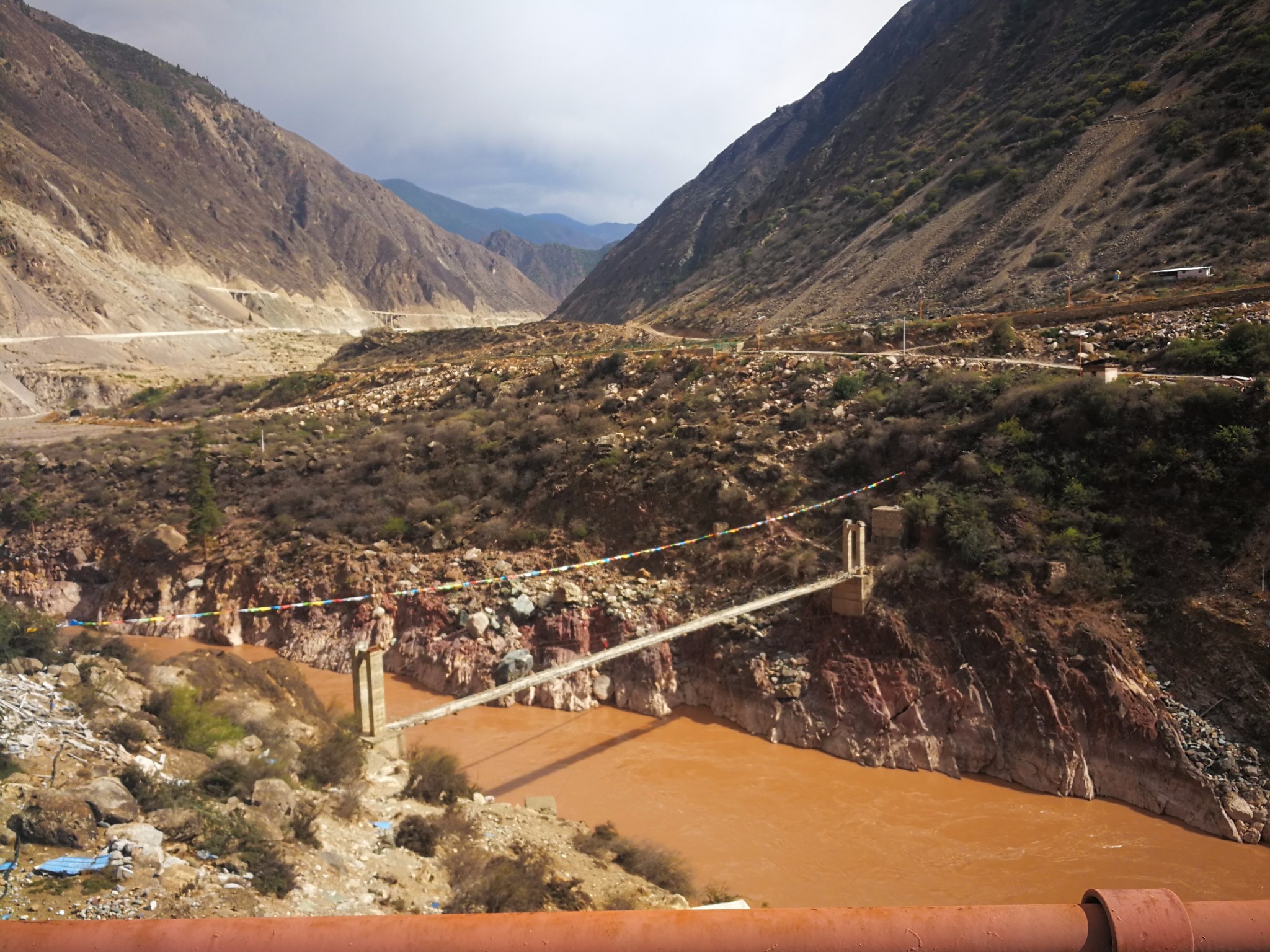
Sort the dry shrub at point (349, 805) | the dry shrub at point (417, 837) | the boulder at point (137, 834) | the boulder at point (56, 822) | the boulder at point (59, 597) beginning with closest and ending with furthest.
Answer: the boulder at point (56, 822) < the boulder at point (137, 834) < the dry shrub at point (417, 837) < the dry shrub at point (349, 805) < the boulder at point (59, 597)

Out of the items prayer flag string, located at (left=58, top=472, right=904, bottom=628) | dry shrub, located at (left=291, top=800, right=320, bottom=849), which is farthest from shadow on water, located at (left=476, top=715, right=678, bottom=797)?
dry shrub, located at (left=291, top=800, right=320, bottom=849)

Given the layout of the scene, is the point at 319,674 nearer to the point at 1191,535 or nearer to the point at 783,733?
A: the point at 783,733

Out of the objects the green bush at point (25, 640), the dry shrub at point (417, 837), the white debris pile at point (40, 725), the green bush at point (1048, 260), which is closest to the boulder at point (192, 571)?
the green bush at point (25, 640)

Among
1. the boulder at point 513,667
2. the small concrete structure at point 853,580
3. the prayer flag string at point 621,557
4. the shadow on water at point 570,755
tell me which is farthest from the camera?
the prayer flag string at point 621,557

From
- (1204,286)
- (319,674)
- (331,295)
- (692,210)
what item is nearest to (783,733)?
(319,674)

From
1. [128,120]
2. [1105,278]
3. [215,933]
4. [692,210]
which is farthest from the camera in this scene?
[128,120]

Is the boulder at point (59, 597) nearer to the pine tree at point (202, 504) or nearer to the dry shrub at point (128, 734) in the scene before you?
the pine tree at point (202, 504)
